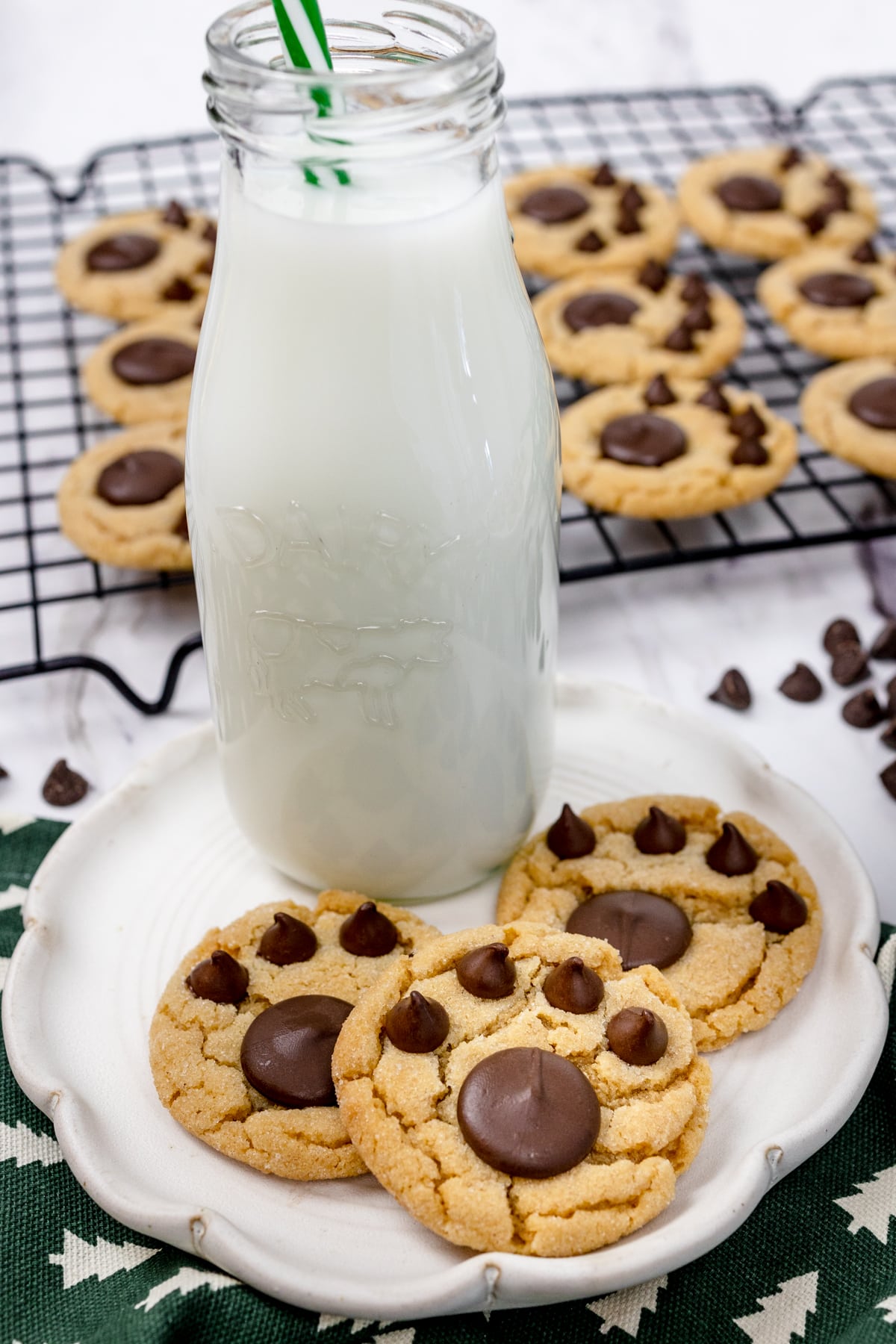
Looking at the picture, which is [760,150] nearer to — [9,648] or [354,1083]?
[9,648]

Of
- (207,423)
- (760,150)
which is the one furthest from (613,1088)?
(760,150)

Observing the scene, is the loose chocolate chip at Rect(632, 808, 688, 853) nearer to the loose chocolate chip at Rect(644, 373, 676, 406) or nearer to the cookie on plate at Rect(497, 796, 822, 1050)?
the cookie on plate at Rect(497, 796, 822, 1050)

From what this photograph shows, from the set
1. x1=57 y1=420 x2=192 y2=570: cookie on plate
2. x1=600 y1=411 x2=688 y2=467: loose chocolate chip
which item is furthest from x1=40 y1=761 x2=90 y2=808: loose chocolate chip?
x1=600 y1=411 x2=688 y2=467: loose chocolate chip

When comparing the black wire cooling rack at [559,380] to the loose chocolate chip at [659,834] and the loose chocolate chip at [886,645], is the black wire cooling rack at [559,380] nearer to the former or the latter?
the loose chocolate chip at [886,645]

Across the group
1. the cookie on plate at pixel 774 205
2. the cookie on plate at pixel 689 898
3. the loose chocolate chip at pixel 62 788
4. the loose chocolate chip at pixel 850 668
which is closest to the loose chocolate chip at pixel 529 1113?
the cookie on plate at pixel 689 898

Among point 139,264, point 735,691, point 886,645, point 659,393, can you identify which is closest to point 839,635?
point 886,645
